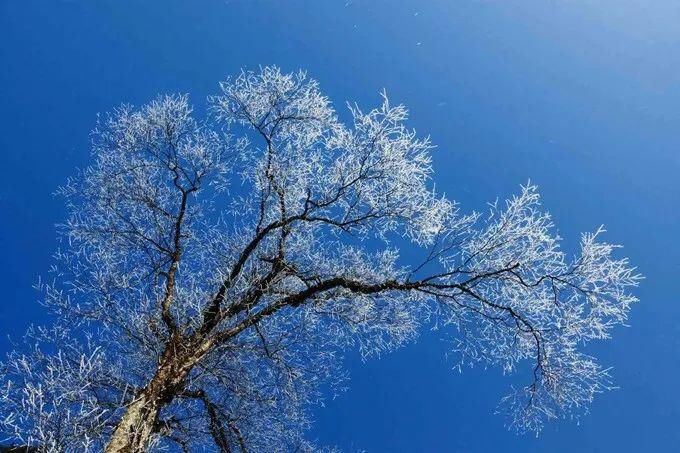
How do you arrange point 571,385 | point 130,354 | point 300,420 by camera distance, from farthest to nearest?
point 300,420 < point 130,354 < point 571,385

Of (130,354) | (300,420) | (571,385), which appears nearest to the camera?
(571,385)

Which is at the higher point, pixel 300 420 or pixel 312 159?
pixel 312 159

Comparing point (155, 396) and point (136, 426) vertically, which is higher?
point (155, 396)

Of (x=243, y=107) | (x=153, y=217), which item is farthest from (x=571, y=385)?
(x=153, y=217)

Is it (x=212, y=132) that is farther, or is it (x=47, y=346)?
(x=212, y=132)

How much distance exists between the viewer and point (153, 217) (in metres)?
9.20

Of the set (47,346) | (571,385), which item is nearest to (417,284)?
(571,385)

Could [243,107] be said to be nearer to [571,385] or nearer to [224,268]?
[224,268]

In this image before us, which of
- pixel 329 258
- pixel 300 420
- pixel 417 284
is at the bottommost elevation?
pixel 300 420

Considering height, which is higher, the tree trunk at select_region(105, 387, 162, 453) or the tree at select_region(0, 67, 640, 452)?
the tree at select_region(0, 67, 640, 452)

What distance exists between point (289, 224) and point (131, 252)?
2.39 meters

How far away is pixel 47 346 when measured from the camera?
8.42 meters

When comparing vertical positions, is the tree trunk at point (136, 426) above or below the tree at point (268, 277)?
below

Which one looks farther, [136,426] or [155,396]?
[155,396]
